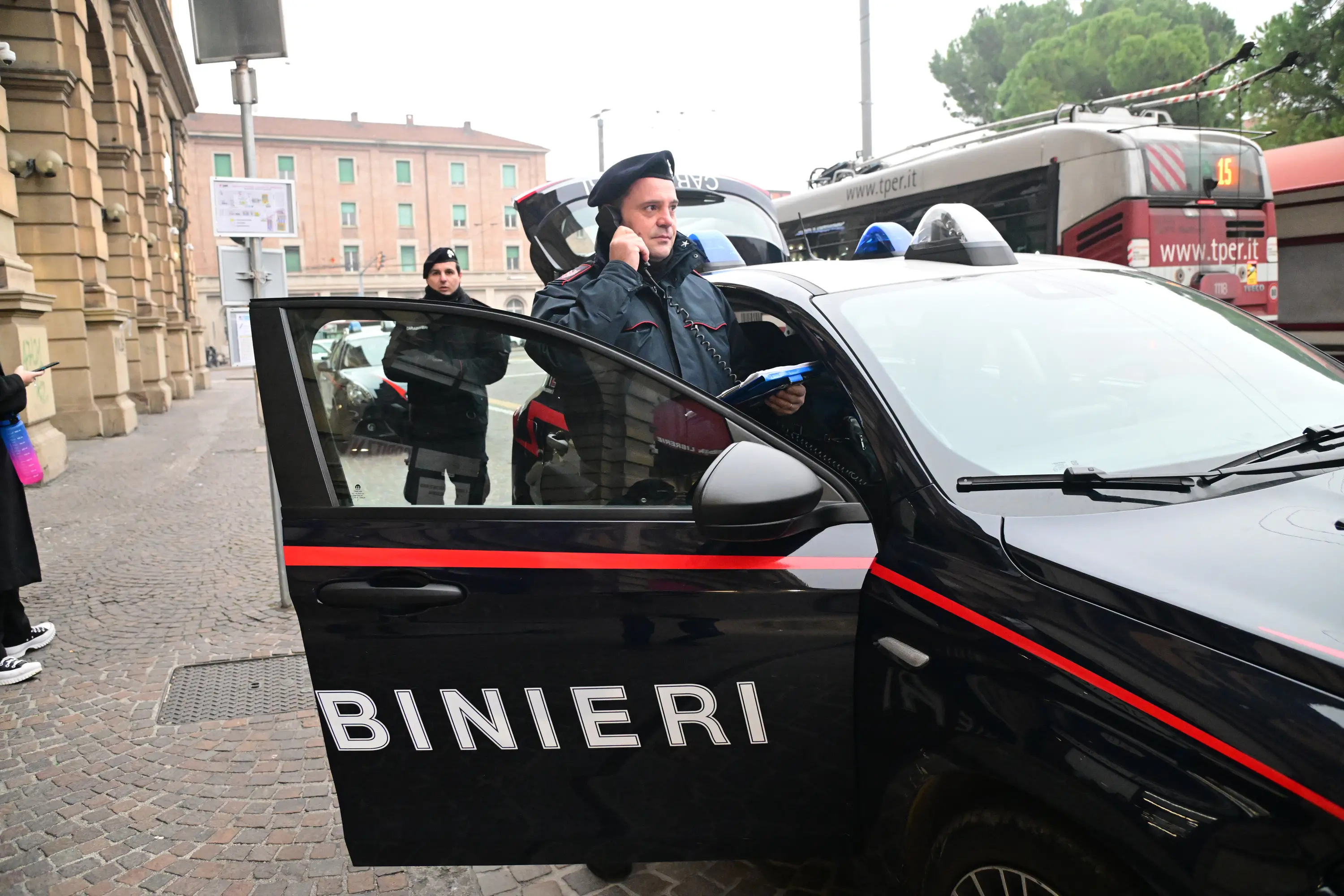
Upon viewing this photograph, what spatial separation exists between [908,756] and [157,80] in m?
28.7

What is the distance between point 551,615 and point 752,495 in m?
0.49

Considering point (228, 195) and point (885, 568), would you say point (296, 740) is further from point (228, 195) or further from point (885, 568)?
point (228, 195)

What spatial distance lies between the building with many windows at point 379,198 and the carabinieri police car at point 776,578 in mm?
63793

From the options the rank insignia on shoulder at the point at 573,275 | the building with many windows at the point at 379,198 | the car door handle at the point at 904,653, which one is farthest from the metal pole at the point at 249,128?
the building with many windows at the point at 379,198

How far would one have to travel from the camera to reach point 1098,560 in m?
1.61

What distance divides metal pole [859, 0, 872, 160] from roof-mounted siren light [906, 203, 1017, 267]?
552 inches

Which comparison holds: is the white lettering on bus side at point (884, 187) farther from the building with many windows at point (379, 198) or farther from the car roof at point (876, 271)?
the building with many windows at point (379, 198)

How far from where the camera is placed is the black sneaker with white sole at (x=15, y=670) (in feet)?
14.6

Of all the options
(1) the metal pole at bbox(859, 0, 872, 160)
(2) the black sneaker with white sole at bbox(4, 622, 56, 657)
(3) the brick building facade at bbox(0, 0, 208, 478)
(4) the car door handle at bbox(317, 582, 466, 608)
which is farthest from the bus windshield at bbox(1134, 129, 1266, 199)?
(3) the brick building facade at bbox(0, 0, 208, 478)

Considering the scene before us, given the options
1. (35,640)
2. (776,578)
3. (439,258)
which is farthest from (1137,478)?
(35,640)

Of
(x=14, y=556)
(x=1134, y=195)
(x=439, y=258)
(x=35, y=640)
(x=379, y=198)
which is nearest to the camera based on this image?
(x=14, y=556)

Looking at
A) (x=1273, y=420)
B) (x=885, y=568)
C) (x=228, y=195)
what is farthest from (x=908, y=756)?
(x=228, y=195)

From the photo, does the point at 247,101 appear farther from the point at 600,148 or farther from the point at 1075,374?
the point at 600,148

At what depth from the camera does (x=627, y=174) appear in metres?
2.96
